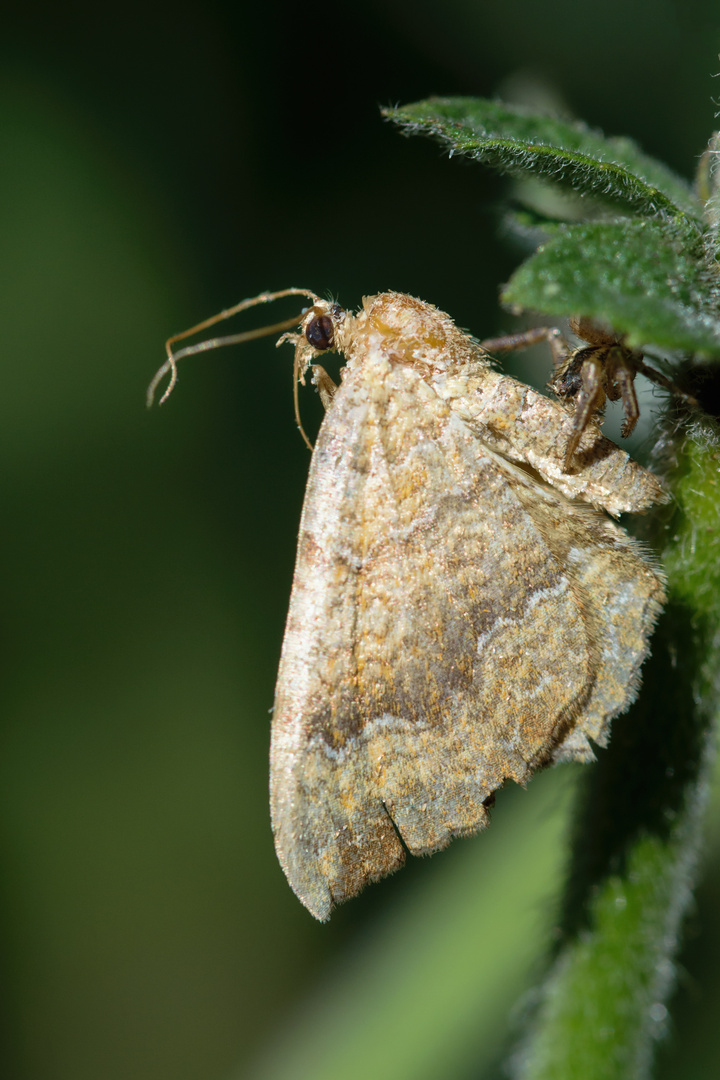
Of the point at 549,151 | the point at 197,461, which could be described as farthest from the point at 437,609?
the point at 197,461

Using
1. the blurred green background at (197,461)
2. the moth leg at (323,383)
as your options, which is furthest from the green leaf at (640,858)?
the blurred green background at (197,461)

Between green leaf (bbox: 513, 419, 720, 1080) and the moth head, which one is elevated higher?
the moth head

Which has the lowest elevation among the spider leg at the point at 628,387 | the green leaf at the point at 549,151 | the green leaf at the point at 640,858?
the green leaf at the point at 640,858

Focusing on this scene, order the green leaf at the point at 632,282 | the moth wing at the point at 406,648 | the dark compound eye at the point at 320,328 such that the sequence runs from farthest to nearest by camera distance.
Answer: the dark compound eye at the point at 320,328, the moth wing at the point at 406,648, the green leaf at the point at 632,282

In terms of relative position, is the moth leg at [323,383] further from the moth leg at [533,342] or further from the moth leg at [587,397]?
the moth leg at [587,397]

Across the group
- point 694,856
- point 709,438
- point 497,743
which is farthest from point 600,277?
point 694,856

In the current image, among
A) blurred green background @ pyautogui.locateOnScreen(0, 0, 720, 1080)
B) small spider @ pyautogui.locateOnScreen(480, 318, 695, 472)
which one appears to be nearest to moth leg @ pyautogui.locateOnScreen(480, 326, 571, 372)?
small spider @ pyautogui.locateOnScreen(480, 318, 695, 472)

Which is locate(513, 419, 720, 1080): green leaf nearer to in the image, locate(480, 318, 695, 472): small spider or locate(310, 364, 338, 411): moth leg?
locate(480, 318, 695, 472): small spider
